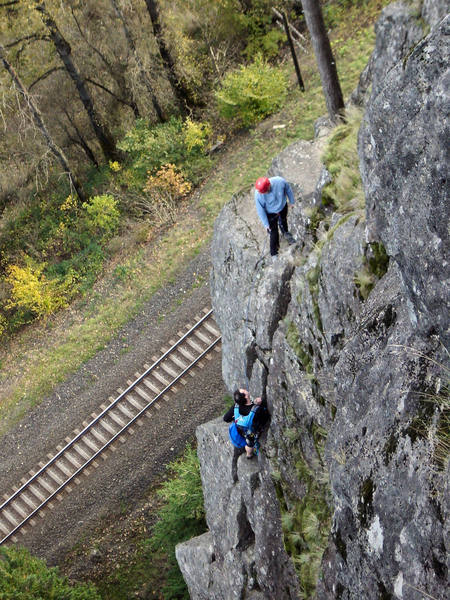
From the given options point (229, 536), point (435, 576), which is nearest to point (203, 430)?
point (229, 536)

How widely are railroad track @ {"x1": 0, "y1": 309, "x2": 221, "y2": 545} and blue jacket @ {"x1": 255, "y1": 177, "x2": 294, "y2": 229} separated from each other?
6.86 m

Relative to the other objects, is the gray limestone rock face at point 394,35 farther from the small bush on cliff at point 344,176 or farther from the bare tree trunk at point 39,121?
the bare tree trunk at point 39,121

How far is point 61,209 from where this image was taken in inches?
A: 1061

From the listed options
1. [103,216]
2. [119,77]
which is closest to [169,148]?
[103,216]

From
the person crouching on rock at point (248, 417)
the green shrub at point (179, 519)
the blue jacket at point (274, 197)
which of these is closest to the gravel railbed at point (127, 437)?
A: the green shrub at point (179, 519)

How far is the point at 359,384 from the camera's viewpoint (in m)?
6.19

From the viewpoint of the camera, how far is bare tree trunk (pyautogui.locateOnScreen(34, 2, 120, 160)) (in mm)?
22938

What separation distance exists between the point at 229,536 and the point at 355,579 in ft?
16.7

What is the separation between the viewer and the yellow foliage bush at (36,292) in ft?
73.5

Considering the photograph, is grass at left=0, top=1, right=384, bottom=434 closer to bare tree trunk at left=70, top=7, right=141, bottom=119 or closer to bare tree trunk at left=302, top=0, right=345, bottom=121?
bare tree trunk at left=302, top=0, right=345, bottom=121

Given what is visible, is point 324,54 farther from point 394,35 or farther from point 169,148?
point 169,148

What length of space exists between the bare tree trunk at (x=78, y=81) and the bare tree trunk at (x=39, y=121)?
228 centimetres

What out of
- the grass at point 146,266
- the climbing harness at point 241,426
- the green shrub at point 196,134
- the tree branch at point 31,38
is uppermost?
the tree branch at point 31,38

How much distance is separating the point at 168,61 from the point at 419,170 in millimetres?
23524
